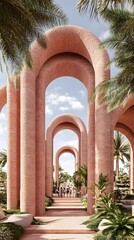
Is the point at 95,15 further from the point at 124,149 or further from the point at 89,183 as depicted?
the point at 124,149

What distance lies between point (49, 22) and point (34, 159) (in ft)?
27.2

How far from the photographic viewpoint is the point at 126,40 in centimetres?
1181

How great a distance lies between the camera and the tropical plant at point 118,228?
371 inches

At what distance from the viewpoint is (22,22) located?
30.8 ft

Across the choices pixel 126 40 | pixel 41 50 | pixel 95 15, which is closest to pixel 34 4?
pixel 95 15

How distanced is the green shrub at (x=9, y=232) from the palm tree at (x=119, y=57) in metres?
8.13

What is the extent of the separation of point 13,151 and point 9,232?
7.98 metres

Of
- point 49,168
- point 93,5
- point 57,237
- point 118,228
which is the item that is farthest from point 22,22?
point 49,168

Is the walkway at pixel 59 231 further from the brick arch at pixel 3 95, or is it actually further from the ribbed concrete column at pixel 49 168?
the brick arch at pixel 3 95

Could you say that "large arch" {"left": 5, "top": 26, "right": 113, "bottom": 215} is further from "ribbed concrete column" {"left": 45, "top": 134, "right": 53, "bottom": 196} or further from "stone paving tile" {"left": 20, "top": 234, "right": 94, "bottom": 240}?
"ribbed concrete column" {"left": 45, "top": 134, "right": 53, "bottom": 196}

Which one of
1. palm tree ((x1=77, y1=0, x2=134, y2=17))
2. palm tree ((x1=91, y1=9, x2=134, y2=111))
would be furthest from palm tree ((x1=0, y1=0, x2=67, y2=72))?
palm tree ((x1=91, y1=9, x2=134, y2=111))

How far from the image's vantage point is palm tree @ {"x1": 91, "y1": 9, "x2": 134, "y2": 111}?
1127 cm

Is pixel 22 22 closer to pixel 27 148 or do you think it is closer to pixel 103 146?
pixel 27 148

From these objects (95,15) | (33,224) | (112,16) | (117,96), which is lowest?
(33,224)
